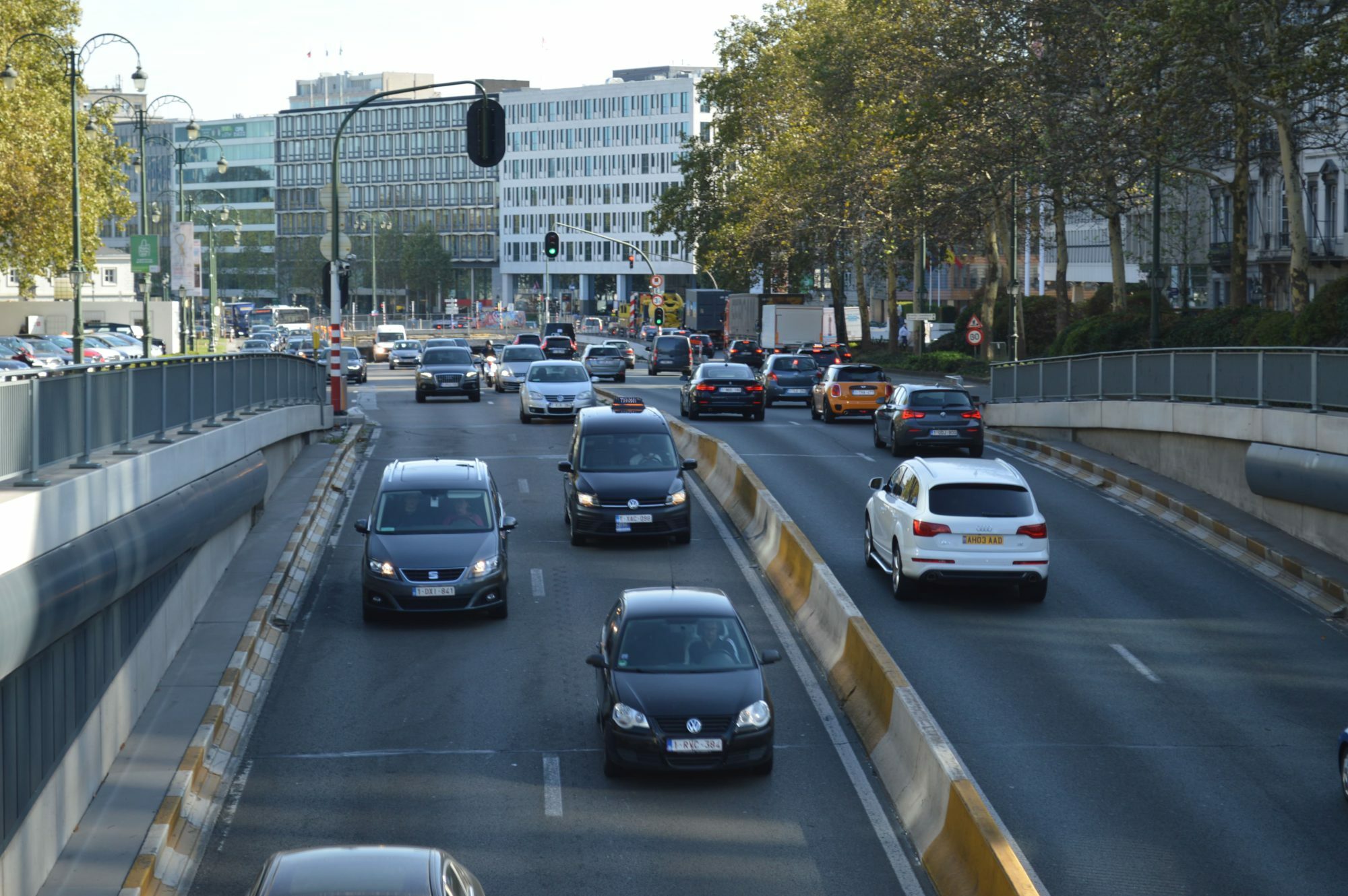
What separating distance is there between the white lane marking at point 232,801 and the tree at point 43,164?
40140 mm

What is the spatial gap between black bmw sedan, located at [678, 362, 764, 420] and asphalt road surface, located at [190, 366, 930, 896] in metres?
20.8

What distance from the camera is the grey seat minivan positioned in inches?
2776

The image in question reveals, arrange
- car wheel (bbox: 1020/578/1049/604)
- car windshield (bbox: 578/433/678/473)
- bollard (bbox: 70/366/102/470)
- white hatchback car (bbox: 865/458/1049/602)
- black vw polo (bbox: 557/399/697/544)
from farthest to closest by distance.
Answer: car windshield (bbox: 578/433/678/473), black vw polo (bbox: 557/399/697/544), car wheel (bbox: 1020/578/1049/604), white hatchback car (bbox: 865/458/1049/602), bollard (bbox: 70/366/102/470)

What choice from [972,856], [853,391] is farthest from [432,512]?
[853,391]

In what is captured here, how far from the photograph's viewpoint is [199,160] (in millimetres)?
194625

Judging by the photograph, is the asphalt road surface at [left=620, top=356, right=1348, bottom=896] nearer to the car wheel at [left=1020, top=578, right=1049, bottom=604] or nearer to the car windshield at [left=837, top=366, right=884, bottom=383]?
the car wheel at [left=1020, top=578, right=1049, bottom=604]

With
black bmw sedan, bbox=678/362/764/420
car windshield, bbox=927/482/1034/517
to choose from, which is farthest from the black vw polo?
black bmw sedan, bbox=678/362/764/420

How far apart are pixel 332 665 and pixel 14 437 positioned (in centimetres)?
609

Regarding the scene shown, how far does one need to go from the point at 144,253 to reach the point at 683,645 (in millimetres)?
32952

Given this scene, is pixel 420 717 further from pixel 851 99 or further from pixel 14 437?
pixel 851 99

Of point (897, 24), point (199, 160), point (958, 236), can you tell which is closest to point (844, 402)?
point (897, 24)

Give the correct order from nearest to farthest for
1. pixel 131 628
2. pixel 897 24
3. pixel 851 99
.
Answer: pixel 131 628, pixel 897 24, pixel 851 99

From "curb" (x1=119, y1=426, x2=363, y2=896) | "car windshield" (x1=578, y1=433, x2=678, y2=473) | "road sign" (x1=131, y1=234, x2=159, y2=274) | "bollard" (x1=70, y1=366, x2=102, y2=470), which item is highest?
"road sign" (x1=131, y1=234, x2=159, y2=274)

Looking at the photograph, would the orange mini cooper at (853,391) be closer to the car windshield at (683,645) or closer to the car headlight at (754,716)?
the car windshield at (683,645)
